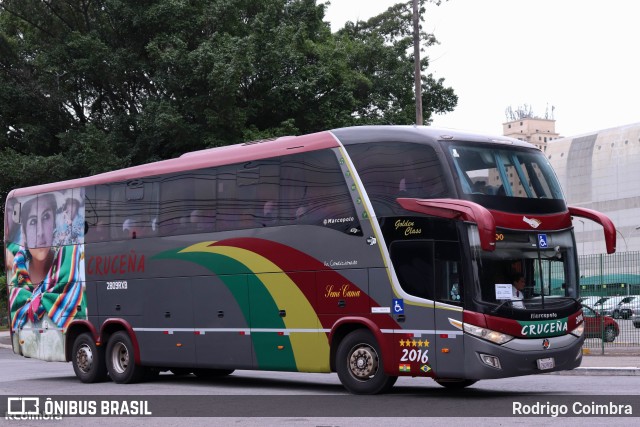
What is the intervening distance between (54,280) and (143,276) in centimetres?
304

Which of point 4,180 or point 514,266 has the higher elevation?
point 4,180

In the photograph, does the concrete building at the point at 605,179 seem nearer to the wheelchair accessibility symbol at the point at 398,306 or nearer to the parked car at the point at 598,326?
the parked car at the point at 598,326

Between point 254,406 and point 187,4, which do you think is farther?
point 187,4

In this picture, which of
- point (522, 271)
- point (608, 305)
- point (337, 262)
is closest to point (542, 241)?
point (522, 271)

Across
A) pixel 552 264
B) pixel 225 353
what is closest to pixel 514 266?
pixel 552 264

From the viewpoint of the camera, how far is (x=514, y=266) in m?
14.4

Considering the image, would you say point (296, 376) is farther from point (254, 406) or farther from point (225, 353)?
point (254, 406)

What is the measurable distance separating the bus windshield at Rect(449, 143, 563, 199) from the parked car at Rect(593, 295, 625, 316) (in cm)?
1076

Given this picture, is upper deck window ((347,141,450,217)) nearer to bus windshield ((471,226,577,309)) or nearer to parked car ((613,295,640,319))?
bus windshield ((471,226,577,309))

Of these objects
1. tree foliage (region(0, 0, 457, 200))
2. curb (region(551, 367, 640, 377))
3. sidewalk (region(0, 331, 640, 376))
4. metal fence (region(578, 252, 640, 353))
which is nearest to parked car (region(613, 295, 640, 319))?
metal fence (region(578, 252, 640, 353))

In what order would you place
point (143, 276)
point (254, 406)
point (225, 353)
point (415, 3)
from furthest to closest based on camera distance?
point (415, 3) < point (143, 276) < point (225, 353) < point (254, 406)

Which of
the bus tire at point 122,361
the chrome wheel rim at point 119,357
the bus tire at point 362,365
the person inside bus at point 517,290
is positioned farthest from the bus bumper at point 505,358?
the chrome wheel rim at point 119,357

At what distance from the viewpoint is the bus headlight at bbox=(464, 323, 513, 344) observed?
45.6 ft

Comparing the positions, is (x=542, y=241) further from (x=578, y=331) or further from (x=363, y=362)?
(x=363, y=362)
